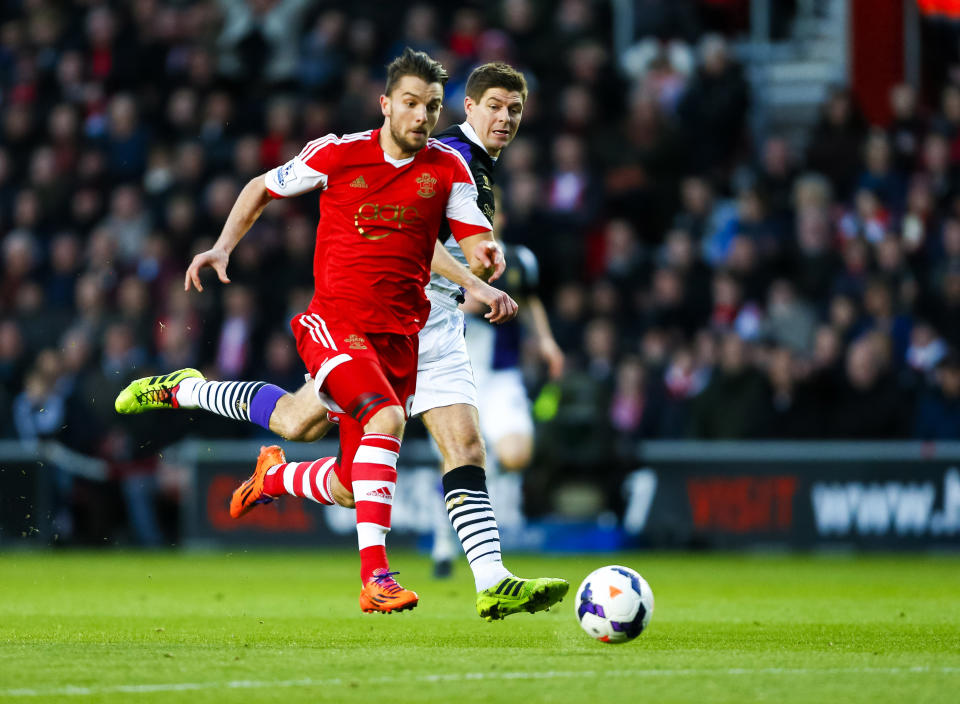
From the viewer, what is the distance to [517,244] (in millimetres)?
15312

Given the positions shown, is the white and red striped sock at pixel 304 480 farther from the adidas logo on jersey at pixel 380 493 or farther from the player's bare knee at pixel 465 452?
the adidas logo on jersey at pixel 380 493

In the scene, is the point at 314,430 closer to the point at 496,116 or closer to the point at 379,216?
the point at 379,216

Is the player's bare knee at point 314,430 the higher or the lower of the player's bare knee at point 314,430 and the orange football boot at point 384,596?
the higher

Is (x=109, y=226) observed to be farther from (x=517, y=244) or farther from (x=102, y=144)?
(x=517, y=244)

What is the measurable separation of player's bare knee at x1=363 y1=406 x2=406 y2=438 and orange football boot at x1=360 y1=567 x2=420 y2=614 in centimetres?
58

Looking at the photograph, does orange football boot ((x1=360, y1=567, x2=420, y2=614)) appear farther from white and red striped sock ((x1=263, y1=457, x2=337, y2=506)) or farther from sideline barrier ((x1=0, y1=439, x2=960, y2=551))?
sideline barrier ((x1=0, y1=439, x2=960, y2=551))

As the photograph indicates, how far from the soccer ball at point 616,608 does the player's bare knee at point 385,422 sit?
1.08 meters

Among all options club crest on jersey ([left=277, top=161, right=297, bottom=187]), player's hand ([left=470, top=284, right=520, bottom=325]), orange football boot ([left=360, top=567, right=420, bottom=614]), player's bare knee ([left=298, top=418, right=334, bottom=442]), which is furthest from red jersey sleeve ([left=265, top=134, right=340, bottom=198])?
orange football boot ([left=360, top=567, right=420, bottom=614])

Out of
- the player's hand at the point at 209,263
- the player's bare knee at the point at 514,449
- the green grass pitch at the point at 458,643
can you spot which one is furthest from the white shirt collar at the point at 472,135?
the player's bare knee at the point at 514,449

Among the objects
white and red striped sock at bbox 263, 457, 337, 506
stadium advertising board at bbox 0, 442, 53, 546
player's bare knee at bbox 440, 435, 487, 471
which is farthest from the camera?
stadium advertising board at bbox 0, 442, 53, 546

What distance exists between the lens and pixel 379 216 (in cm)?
719

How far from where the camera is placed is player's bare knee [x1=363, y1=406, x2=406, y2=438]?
7.00 metres

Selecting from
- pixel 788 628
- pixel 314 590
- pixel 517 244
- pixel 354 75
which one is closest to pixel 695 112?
pixel 517 244

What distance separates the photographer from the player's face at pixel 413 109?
7.09 m
